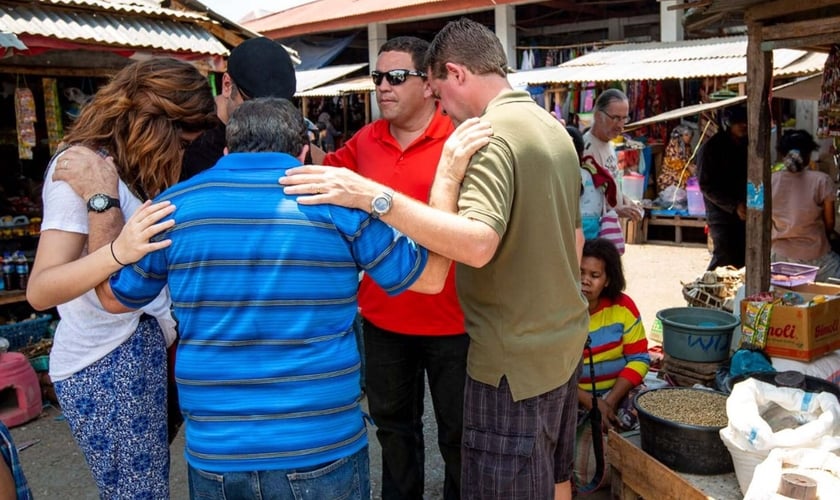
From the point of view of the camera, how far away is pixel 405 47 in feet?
9.85

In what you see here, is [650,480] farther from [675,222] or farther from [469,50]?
[675,222]

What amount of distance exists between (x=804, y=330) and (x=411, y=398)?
212 centimetres

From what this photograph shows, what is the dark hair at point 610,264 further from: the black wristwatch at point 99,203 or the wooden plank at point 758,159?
the black wristwatch at point 99,203

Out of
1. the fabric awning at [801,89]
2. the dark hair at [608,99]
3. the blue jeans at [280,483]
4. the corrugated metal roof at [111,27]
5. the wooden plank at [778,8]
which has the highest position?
the corrugated metal roof at [111,27]

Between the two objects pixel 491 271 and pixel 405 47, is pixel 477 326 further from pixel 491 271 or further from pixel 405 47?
pixel 405 47

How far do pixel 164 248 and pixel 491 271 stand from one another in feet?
3.00

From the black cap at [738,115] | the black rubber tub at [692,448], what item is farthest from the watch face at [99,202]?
the black cap at [738,115]

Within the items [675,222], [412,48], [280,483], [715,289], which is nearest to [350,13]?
[675,222]

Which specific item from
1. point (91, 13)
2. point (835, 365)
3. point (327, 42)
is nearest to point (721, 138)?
point (835, 365)

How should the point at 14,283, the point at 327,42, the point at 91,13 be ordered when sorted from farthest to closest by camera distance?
the point at 327,42
the point at 14,283
the point at 91,13

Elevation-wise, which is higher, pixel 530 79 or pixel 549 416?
pixel 530 79

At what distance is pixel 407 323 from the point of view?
2.89m

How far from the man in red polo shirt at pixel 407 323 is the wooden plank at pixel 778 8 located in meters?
2.17

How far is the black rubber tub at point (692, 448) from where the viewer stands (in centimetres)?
274
